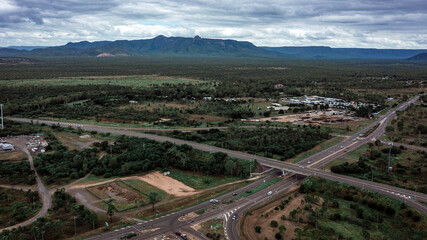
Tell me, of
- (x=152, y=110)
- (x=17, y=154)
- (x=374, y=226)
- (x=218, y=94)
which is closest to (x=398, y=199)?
(x=374, y=226)

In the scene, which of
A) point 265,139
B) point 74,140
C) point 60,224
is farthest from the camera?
point 74,140

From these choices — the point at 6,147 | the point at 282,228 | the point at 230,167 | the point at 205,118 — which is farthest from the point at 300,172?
the point at 6,147

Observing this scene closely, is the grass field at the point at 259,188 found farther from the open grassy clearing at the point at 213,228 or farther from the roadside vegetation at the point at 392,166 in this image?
the roadside vegetation at the point at 392,166

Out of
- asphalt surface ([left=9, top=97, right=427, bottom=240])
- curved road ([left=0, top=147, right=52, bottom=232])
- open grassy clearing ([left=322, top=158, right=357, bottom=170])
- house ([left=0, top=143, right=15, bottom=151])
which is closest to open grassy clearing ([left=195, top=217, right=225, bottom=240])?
asphalt surface ([left=9, top=97, right=427, bottom=240])

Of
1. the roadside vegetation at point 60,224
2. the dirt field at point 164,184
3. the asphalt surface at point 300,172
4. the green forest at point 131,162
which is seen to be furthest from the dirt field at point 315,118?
the roadside vegetation at point 60,224

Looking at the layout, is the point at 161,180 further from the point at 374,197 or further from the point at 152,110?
the point at 152,110

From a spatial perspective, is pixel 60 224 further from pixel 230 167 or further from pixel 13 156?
pixel 13 156
